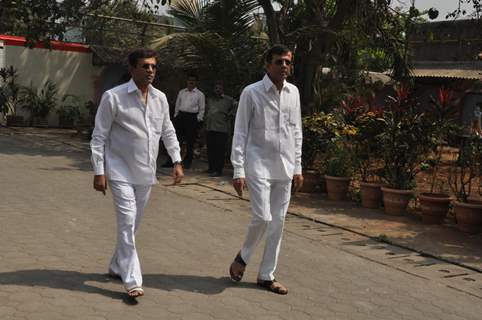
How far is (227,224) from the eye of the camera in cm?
809

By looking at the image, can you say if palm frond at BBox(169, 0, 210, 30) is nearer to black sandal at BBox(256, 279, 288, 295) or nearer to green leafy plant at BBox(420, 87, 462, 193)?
green leafy plant at BBox(420, 87, 462, 193)

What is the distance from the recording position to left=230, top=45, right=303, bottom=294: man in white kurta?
206 inches

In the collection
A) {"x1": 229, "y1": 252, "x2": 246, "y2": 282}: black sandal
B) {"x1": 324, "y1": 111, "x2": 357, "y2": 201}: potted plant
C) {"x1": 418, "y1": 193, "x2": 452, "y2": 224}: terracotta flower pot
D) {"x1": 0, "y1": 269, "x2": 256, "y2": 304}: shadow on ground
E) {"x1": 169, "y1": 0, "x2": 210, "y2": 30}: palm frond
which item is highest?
{"x1": 169, "y1": 0, "x2": 210, "y2": 30}: palm frond

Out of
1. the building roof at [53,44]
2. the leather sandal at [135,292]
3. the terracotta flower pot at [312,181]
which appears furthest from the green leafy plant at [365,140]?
the building roof at [53,44]

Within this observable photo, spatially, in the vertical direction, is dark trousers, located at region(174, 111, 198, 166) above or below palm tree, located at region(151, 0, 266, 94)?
below

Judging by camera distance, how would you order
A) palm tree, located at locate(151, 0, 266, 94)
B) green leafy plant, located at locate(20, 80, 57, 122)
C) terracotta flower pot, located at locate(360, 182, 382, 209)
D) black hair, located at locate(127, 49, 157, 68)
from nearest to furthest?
1. black hair, located at locate(127, 49, 157, 68)
2. terracotta flower pot, located at locate(360, 182, 382, 209)
3. palm tree, located at locate(151, 0, 266, 94)
4. green leafy plant, located at locate(20, 80, 57, 122)

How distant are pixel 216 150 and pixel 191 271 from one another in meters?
6.79

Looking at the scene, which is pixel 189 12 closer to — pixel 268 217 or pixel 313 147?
pixel 313 147

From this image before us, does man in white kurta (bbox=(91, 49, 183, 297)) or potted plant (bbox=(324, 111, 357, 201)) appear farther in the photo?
potted plant (bbox=(324, 111, 357, 201))

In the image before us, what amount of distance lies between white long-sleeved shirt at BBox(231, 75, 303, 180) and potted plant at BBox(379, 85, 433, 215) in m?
4.25

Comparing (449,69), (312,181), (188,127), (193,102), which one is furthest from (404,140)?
(449,69)

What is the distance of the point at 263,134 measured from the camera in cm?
527

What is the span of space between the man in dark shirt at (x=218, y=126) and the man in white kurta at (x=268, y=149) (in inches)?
278

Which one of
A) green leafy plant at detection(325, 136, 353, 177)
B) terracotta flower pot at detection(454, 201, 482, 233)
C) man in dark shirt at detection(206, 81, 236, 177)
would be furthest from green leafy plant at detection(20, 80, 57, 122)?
terracotta flower pot at detection(454, 201, 482, 233)
